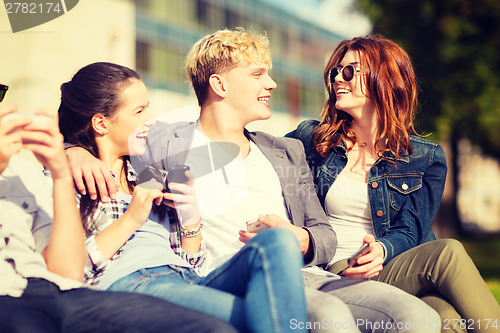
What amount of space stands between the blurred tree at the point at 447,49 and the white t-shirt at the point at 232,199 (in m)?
11.3

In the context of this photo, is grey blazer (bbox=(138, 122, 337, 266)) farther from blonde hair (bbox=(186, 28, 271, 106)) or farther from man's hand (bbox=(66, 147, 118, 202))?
man's hand (bbox=(66, 147, 118, 202))

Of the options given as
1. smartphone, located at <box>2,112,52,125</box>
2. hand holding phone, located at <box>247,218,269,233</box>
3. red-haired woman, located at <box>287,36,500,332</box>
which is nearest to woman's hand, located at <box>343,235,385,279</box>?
red-haired woman, located at <box>287,36,500,332</box>

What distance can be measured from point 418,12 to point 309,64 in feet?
79.8

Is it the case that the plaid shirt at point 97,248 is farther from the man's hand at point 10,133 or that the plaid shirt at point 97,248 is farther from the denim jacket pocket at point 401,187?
the denim jacket pocket at point 401,187

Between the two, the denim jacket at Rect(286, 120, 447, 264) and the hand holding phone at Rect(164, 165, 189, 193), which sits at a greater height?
the hand holding phone at Rect(164, 165, 189, 193)

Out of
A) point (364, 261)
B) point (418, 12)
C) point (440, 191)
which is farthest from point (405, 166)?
point (418, 12)

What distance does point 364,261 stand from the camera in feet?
10.9

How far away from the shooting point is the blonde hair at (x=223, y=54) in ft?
Answer: 12.8

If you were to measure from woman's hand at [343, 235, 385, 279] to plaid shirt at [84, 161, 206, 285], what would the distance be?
92 cm

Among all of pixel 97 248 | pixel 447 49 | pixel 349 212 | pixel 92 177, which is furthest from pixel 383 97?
pixel 447 49

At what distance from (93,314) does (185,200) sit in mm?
906

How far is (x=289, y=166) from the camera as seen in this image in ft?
12.7

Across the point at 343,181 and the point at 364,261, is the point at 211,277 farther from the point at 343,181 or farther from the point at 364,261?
the point at 343,181

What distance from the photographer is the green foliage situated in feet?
47.3
